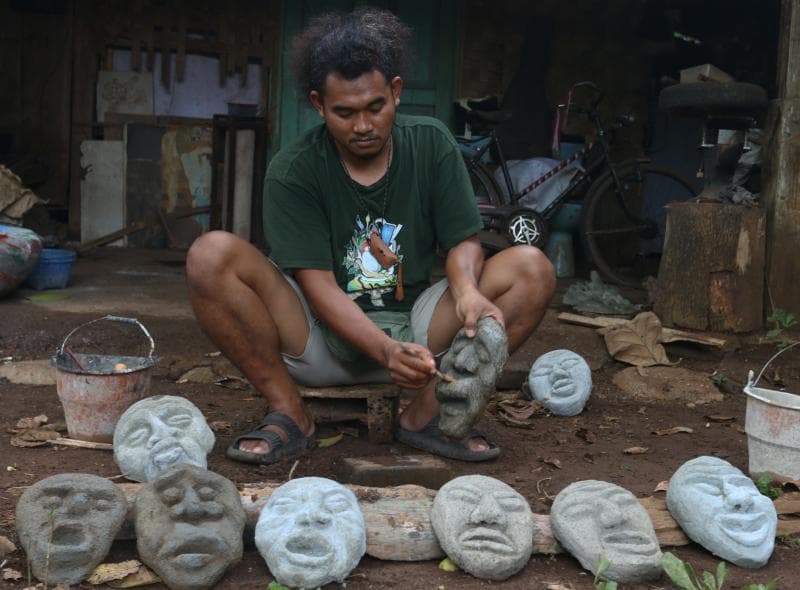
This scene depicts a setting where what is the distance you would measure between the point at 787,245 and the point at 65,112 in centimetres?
546

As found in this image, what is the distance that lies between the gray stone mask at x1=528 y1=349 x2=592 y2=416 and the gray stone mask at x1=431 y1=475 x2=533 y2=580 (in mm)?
1618

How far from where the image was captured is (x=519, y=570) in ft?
8.38

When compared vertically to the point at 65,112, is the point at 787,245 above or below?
below

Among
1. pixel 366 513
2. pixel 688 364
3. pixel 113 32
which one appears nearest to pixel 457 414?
pixel 366 513

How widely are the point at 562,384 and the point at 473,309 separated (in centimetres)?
117

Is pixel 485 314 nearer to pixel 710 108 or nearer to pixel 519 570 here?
pixel 519 570

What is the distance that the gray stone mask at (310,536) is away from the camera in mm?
2385

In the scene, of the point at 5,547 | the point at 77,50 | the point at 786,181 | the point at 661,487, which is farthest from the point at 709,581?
the point at 77,50

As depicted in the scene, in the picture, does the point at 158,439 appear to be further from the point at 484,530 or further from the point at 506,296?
the point at 506,296

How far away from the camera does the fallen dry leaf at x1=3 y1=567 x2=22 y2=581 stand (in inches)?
93.2

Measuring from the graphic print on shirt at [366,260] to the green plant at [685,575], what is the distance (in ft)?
4.92

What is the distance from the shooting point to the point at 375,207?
3.46 meters

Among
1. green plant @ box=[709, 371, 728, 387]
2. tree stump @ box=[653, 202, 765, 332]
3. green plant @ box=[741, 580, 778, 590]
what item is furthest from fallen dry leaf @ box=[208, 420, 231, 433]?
tree stump @ box=[653, 202, 765, 332]

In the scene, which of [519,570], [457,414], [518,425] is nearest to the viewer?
[519,570]
